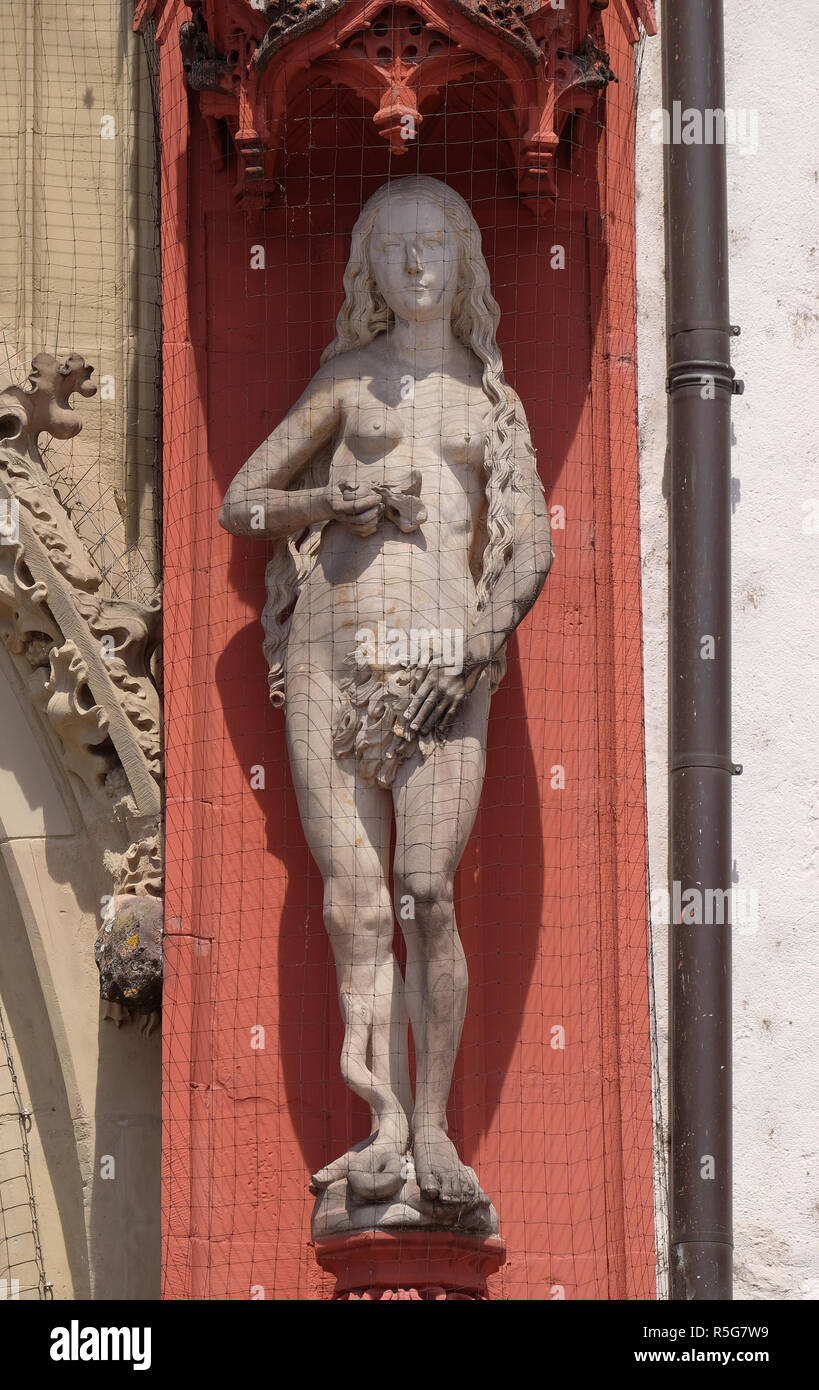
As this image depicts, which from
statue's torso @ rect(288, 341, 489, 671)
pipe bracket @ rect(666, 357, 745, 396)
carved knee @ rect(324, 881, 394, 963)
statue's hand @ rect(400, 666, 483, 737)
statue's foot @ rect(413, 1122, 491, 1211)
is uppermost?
pipe bracket @ rect(666, 357, 745, 396)

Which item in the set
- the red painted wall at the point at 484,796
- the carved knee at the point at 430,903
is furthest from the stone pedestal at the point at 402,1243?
the carved knee at the point at 430,903

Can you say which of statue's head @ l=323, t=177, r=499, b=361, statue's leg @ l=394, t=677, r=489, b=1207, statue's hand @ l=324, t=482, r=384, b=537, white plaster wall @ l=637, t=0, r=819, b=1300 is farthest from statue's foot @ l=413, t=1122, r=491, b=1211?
statue's head @ l=323, t=177, r=499, b=361

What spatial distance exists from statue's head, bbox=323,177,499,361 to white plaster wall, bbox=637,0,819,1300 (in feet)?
1.77

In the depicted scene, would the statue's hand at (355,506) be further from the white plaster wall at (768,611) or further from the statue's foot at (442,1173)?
the statue's foot at (442,1173)

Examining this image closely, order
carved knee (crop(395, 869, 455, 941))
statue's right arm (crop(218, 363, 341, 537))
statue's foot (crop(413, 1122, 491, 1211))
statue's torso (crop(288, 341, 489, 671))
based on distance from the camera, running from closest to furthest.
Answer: statue's foot (crop(413, 1122, 491, 1211)), carved knee (crop(395, 869, 455, 941)), statue's torso (crop(288, 341, 489, 671)), statue's right arm (crop(218, 363, 341, 537))

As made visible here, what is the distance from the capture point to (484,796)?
606cm

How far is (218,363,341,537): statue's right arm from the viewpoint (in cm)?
586

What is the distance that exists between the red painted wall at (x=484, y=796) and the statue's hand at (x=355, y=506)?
1.31ft

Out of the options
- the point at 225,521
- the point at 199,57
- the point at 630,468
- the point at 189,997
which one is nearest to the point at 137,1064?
the point at 189,997

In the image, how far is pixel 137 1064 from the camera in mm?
6109

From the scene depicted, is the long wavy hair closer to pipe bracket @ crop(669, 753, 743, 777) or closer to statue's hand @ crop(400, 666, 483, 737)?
statue's hand @ crop(400, 666, 483, 737)

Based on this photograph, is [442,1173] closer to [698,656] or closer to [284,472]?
[698,656]

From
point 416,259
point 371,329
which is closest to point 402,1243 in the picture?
point 371,329

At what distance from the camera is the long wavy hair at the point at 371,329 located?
19.4ft
